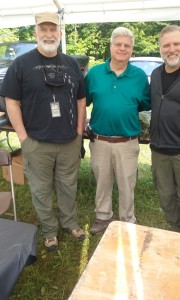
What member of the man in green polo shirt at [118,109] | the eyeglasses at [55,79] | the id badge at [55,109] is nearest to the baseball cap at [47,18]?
the eyeglasses at [55,79]

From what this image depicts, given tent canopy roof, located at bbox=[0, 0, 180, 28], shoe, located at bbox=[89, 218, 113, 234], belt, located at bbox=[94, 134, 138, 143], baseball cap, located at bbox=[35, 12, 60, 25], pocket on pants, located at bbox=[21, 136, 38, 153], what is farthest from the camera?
tent canopy roof, located at bbox=[0, 0, 180, 28]

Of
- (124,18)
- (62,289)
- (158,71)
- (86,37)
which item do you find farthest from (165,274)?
(86,37)

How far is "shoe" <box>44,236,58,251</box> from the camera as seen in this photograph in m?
3.26

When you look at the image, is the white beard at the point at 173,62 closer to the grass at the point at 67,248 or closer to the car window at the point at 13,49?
the grass at the point at 67,248

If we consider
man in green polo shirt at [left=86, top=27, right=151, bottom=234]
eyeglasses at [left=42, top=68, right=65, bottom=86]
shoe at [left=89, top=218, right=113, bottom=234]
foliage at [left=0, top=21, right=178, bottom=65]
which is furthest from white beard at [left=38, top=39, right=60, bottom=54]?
foliage at [left=0, top=21, right=178, bottom=65]

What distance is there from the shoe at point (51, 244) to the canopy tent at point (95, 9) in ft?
13.8

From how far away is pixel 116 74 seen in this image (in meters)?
2.89

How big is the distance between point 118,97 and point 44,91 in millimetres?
646

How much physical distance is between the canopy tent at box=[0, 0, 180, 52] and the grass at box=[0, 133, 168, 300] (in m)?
3.19

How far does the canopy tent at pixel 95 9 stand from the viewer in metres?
5.98

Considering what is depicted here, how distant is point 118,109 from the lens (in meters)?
2.87

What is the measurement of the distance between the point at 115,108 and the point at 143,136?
0.66 m

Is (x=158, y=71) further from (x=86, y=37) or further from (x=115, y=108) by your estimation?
(x=86, y=37)

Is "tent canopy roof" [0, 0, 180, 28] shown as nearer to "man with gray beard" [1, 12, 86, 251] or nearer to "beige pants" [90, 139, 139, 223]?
"man with gray beard" [1, 12, 86, 251]
